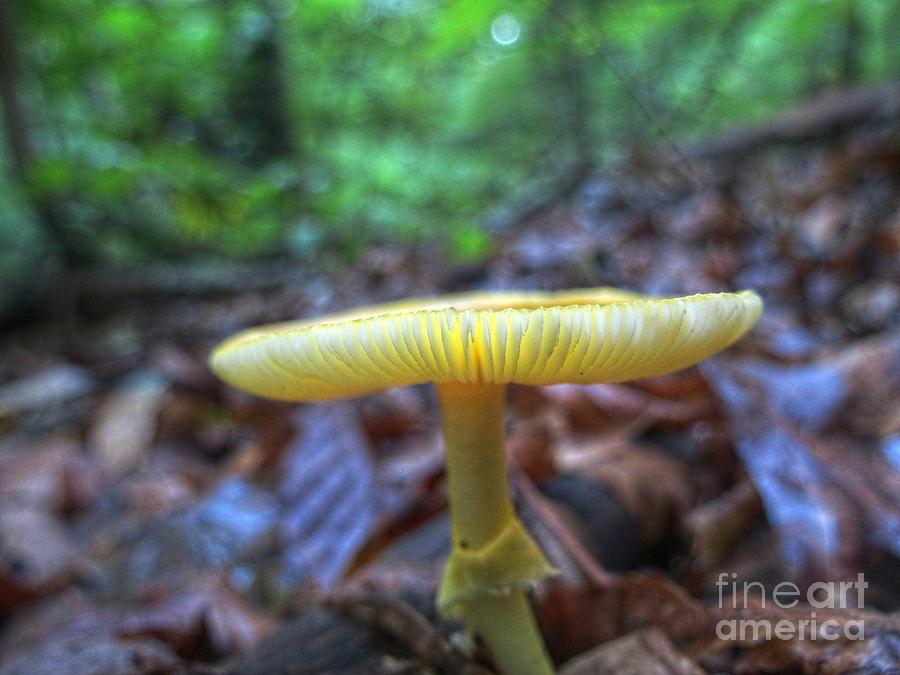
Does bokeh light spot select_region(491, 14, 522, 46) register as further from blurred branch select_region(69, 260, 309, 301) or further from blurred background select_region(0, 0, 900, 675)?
blurred branch select_region(69, 260, 309, 301)

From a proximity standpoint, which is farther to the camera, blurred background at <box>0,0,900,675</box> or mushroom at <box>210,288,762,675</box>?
blurred background at <box>0,0,900,675</box>

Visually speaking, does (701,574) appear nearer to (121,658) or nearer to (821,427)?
(821,427)

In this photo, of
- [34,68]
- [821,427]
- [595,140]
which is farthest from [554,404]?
[595,140]

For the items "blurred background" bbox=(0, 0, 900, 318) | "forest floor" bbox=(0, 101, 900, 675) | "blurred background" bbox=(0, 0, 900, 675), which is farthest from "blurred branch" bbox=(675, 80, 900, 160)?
"forest floor" bbox=(0, 101, 900, 675)

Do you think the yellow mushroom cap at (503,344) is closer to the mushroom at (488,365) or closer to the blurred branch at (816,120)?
the mushroom at (488,365)

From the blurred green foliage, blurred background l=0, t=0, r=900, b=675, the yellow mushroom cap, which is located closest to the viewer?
the yellow mushroom cap

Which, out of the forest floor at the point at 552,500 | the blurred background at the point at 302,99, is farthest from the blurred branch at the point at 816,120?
the forest floor at the point at 552,500

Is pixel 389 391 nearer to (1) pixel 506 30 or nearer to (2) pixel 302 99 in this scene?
(2) pixel 302 99

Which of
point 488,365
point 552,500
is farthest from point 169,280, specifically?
point 488,365
